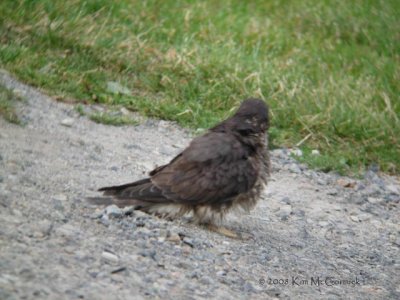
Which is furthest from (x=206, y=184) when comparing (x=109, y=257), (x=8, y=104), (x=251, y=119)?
(x=8, y=104)

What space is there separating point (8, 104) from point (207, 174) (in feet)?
7.94

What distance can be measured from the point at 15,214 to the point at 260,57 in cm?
615

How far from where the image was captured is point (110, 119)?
9.09 meters

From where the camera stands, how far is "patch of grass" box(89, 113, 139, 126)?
29.8ft

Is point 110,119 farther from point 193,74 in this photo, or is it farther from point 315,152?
point 315,152

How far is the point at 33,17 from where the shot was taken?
10.0 m

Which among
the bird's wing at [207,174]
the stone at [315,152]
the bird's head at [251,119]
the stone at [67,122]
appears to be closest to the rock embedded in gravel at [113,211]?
the bird's wing at [207,174]

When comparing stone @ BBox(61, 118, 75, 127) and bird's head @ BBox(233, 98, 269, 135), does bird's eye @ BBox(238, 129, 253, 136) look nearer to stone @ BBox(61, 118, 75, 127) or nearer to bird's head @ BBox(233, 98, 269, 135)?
bird's head @ BBox(233, 98, 269, 135)

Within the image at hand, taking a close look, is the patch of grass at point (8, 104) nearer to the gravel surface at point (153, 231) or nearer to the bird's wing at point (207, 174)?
the gravel surface at point (153, 231)

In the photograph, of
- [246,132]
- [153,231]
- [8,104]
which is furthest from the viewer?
[8,104]

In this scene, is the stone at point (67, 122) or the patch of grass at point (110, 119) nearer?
the stone at point (67, 122)

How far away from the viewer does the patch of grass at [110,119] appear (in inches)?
357

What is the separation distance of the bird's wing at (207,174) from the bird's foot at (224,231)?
29 centimetres

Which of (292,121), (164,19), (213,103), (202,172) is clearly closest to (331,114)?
(292,121)
